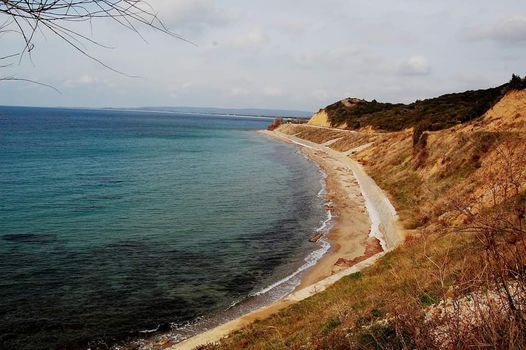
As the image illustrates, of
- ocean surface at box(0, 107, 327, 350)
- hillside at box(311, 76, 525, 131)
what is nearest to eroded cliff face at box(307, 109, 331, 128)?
hillside at box(311, 76, 525, 131)

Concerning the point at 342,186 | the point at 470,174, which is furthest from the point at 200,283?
the point at 342,186

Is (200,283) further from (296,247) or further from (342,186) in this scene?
(342,186)

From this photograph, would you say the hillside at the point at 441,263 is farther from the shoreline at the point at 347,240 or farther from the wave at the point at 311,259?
the wave at the point at 311,259

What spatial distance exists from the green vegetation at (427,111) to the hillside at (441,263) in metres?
2.93

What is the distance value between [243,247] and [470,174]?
16.3 metres

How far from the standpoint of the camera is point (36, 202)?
3353 cm

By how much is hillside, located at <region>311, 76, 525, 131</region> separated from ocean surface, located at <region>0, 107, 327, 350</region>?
68.8 feet

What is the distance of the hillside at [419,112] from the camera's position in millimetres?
50031

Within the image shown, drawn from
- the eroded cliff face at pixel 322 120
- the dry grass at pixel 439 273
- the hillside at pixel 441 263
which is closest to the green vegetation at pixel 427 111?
the eroded cliff face at pixel 322 120

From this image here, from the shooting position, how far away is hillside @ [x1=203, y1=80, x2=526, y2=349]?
3.43m

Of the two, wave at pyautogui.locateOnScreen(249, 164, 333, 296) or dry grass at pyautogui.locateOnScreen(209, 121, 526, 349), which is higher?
dry grass at pyautogui.locateOnScreen(209, 121, 526, 349)

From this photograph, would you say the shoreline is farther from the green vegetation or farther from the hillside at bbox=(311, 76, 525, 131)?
the hillside at bbox=(311, 76, 525, 131)

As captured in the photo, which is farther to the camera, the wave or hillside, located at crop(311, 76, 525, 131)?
hillside, located at crop(311, 76, 525, 131)

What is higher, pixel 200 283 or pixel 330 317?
pixel 330 317
